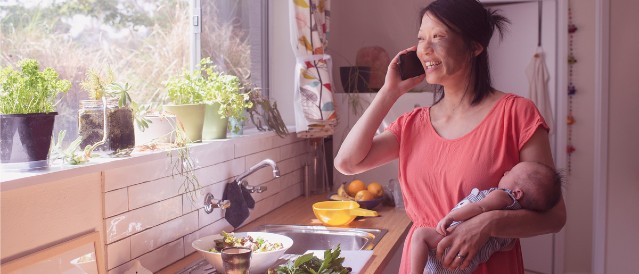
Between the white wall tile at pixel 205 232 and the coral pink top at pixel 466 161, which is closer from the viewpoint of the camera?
the coral pink top at pixel 466 161

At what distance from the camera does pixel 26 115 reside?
1482 mm

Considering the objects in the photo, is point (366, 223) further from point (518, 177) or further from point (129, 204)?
point (518, 177)

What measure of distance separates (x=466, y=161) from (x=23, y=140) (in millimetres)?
1067

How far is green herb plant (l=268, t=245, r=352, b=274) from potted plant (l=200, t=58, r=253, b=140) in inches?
32.0

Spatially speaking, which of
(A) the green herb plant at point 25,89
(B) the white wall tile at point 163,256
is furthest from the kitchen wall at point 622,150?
(A) the green herb plant at point 25,89

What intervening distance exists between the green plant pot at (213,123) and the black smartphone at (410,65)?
0.94m

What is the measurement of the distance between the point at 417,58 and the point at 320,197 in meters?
1.63

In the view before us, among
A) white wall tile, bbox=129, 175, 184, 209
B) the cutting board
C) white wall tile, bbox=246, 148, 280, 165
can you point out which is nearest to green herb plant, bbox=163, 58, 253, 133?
white wall tile, bbox=246, 148, 280, 165

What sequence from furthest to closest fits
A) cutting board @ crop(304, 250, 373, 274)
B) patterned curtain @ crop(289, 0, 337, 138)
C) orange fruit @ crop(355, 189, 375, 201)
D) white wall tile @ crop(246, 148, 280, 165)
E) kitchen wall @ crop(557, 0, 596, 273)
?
kitchen wall @ crop(557, 0, 596, 273)
patterned curtain @ crop(289, 0, 337, 138)
orange fruit @ crop(355, 189, 375, 201)
white wall tile @ crop(246, 148, 280, 165)
cutting board @ crop(304, 250, 373, 274)

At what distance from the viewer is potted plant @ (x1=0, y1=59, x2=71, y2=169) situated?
1479 millimetres

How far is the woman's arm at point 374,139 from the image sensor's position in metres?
1.73

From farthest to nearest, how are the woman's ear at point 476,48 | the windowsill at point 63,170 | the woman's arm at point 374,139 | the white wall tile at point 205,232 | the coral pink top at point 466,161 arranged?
1. the white wall tile at point 205,232
2. the woman's arm at point 374,139
3. the woman's ear at point 476,48
4. the coral pink top at point 466,161
5. the windowsill at point 63,170

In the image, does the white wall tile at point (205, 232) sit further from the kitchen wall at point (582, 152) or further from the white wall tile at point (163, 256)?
the kitchen wall at point (582, 152)

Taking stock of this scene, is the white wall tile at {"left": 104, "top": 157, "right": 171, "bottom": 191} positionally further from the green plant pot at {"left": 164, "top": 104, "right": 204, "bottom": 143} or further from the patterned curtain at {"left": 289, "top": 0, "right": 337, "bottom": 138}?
the patterned curtain at {"left": 289, "top": 0, "right": 337, "bottom": 138}
